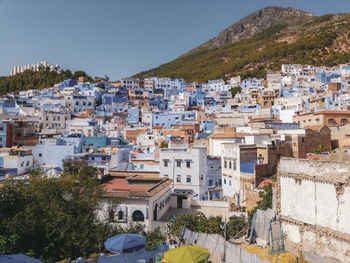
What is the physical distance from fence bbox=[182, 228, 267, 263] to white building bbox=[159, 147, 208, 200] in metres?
12.9

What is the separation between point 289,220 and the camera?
12711 millimetres

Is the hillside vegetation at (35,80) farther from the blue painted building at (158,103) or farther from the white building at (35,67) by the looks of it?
the blue painted building at (158,103)

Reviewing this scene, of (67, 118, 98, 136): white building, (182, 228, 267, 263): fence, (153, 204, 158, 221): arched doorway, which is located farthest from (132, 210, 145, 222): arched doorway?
(67, 118, 98, 136): white building

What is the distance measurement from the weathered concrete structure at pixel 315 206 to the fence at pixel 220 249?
2881 mm

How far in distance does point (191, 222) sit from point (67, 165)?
531 inches

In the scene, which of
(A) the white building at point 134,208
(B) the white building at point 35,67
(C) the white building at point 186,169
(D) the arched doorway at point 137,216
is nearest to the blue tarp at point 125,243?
(A) the white building at point 134,208

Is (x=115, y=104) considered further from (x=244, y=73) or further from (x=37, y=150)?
(x=244, y=73)

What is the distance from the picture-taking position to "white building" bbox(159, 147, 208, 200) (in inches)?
1062

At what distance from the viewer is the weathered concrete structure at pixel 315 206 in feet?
34.8

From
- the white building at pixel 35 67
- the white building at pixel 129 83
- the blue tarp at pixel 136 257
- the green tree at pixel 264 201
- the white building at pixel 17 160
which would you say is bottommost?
the blue tarp at pixel 136 257

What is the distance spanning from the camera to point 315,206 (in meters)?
11.6

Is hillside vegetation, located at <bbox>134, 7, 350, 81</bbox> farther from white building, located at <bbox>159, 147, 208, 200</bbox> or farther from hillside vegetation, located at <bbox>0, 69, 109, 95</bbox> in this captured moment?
white building, located at <bbox>159, 147, 208, 200</bbox>

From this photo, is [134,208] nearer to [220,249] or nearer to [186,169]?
[220,249]

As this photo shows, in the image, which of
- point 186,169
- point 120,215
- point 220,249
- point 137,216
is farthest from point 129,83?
point 220,249
